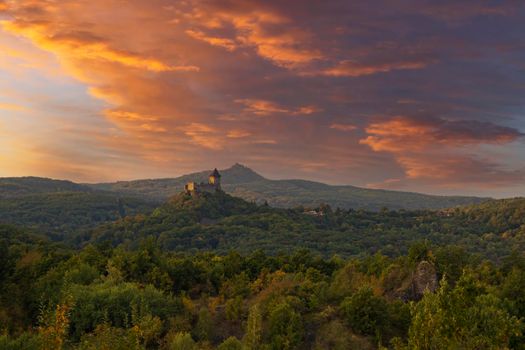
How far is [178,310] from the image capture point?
43.1 meters

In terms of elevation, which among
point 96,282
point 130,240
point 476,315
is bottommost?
point 130,240

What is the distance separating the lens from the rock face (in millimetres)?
47844

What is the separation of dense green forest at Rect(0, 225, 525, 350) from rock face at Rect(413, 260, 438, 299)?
0.11 meters

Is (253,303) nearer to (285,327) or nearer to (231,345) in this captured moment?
(285,327)

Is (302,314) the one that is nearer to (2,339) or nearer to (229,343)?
(229,343)

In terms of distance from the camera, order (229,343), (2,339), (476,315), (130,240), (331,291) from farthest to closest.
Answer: (130,240)
(331,291)
(229,343)
(2,339)
(476,315)

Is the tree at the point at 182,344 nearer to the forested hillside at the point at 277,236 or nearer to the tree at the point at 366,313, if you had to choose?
the tree at the point at 366,313

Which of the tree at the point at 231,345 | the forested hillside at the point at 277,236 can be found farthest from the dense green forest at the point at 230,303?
the forested hillside at the point at 277,236

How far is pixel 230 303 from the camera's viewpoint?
43.8 meters

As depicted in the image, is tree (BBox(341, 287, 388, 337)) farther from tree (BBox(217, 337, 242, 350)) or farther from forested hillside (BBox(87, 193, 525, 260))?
forested hillside (BBox(87, 193, 525, 260))

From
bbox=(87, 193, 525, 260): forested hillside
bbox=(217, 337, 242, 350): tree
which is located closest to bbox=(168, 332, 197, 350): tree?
bbox=(217, 337, 242, 350): tree

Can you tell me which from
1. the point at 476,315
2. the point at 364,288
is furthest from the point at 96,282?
the point at 476,315

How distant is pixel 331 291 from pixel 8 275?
36.0 m

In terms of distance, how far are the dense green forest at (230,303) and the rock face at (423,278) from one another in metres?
0.11
